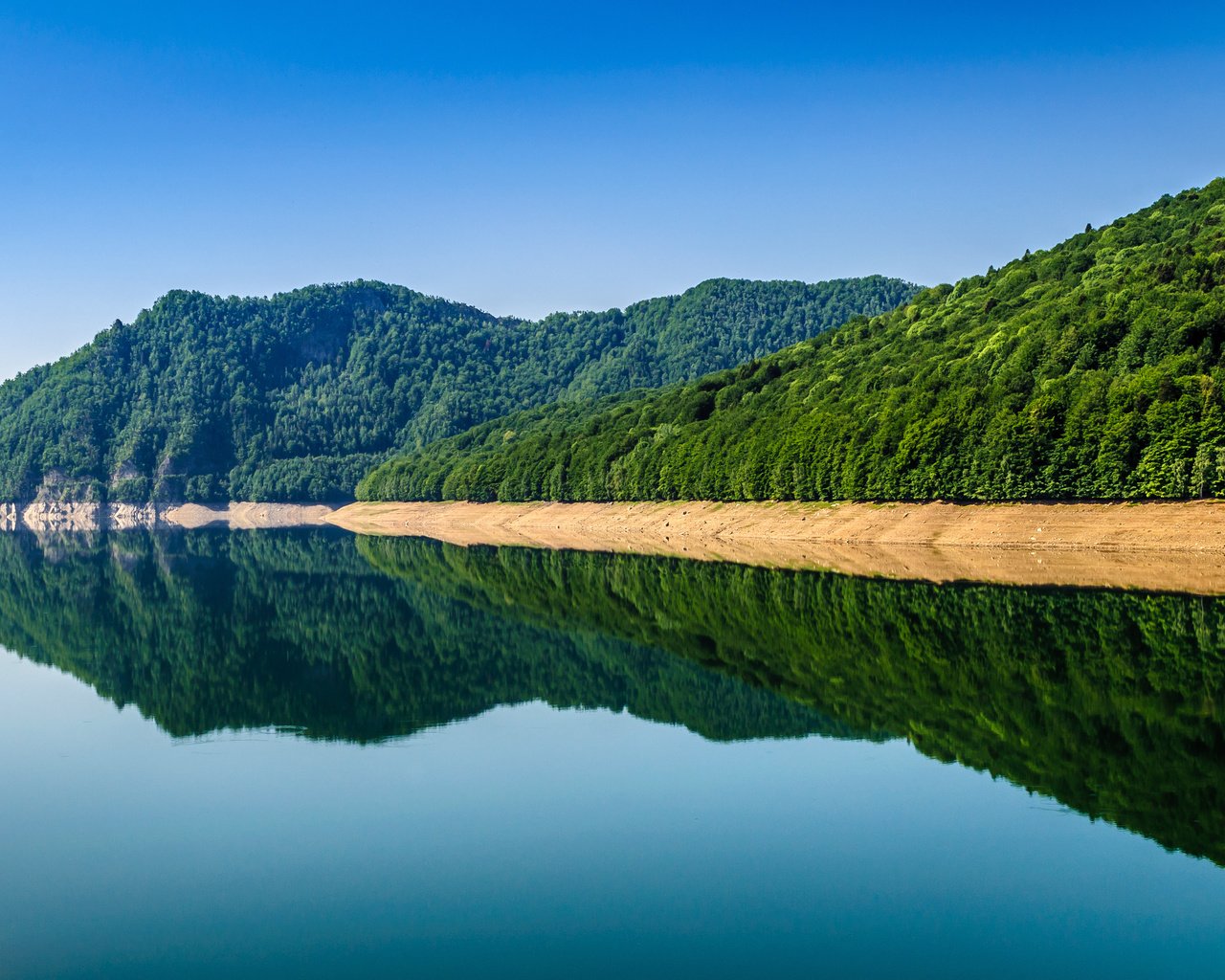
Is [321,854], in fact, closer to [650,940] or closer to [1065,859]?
[650,940]

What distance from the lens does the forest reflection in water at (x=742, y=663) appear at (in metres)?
23.1

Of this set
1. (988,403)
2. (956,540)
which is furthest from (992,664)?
(988,403)

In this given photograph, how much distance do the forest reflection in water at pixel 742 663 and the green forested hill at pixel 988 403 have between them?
21.5 m

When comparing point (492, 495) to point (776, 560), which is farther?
point (492, 495)

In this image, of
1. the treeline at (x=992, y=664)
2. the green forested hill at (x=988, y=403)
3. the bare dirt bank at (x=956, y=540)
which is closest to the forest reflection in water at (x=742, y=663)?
the treeline at (x=992, y=664)

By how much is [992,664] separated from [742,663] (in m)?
7.05

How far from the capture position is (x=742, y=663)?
3441cm

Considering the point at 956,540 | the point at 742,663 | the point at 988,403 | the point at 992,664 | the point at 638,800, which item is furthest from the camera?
the point at 988,403

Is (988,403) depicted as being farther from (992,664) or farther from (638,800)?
(638,800)

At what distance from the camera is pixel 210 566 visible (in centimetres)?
9244

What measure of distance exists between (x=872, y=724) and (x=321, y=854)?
1303 centimetres

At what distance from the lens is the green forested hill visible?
68.6m

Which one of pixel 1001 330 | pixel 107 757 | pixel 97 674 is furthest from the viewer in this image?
pixel 1001 330

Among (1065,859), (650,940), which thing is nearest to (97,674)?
(650,940)
